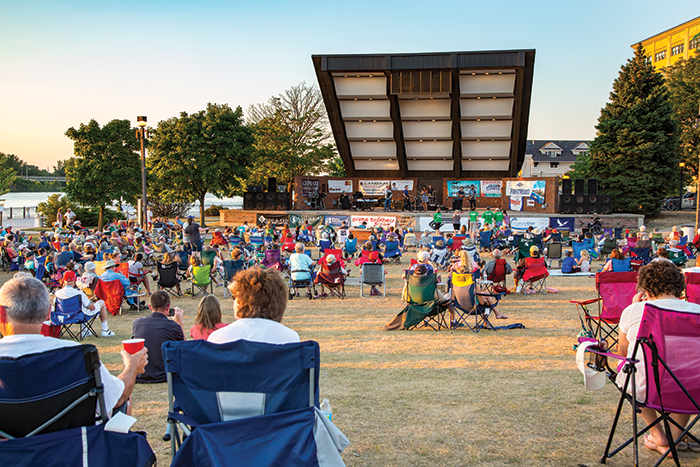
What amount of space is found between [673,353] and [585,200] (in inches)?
891

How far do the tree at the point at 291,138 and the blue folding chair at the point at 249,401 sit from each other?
33409 mm

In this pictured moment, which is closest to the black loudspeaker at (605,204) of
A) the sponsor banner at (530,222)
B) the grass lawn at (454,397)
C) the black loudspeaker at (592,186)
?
the black loudspeaker at (592,186)

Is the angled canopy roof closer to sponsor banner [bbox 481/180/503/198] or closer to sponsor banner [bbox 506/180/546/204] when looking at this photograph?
sponsor banner [bbox 481/180/503/198]

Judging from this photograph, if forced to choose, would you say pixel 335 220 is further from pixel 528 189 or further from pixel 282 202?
pixel 528 189

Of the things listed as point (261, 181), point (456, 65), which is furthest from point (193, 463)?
point (261, 181)

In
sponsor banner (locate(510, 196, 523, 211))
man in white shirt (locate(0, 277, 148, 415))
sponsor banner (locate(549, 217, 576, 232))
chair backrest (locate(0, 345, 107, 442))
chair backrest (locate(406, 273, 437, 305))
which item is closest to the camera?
chair backrest (locate(0, 345, 107, 442))

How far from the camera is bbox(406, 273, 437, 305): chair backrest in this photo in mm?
6961

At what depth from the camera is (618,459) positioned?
10.4 ft

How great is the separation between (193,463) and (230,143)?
84.3 feet

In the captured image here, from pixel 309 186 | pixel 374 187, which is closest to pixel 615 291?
pixel 374 187

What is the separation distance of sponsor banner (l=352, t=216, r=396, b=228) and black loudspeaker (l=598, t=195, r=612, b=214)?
1000cm

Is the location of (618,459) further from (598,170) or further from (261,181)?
(261,181)

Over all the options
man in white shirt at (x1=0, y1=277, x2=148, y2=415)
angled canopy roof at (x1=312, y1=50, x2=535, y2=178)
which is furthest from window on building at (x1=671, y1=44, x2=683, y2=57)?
man in white shirt at (x1=0, y1=277, x2=148, y2=415)

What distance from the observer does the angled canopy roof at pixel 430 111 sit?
826 inches
